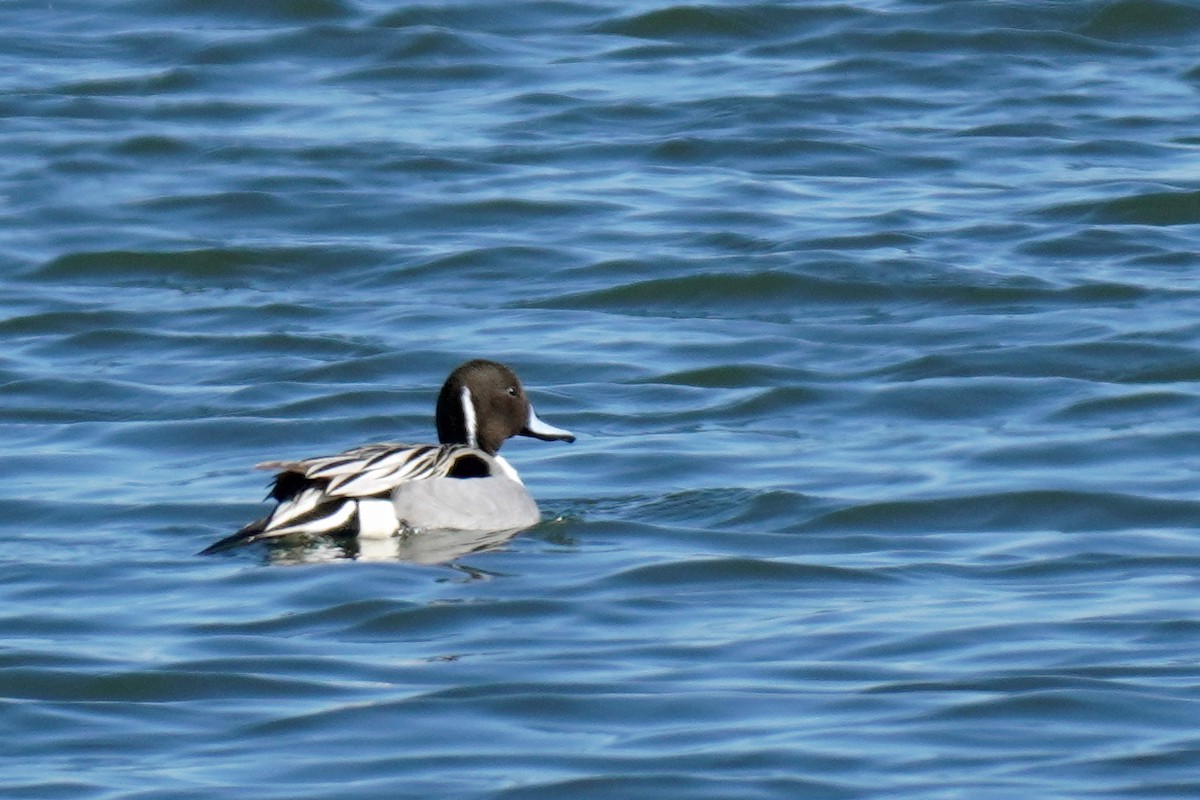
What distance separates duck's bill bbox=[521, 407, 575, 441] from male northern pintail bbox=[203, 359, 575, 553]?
0.98ft

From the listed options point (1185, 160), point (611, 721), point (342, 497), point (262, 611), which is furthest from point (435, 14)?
point (611, 721)

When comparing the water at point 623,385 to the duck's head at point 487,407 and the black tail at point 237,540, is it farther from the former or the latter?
the duck's head at point 487,407

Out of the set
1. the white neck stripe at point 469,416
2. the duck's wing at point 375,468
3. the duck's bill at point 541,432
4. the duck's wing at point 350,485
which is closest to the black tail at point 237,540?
the duck's wing at point 350,485

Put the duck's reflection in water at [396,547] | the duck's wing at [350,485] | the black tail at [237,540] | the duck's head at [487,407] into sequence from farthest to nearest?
the duck's head at [487,407], the duck's wing at [350,485], the duck's reflection in water at [396,547], the black tail at [237,540]

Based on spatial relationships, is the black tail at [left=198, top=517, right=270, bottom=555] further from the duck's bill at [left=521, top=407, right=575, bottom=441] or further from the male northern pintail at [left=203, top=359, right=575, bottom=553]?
the duck's bill at [left=521, top=407, right=575, bottom=441]

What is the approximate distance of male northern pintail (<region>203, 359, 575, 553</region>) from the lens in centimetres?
959

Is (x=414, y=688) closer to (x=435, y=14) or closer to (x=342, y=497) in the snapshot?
(x=342, y=497)

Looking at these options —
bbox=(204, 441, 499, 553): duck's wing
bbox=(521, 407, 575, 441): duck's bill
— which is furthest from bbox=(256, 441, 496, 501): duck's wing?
bbox=(521, 407, 575, 441): duck's bill

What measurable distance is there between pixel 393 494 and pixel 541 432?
107cm

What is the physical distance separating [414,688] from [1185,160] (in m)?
10.2

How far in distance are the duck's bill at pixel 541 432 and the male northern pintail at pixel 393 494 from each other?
30 cm

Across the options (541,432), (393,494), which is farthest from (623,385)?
(393,494)

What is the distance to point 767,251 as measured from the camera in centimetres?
1456

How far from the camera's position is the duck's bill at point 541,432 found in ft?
35.3
